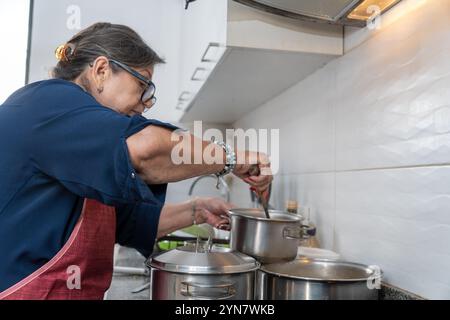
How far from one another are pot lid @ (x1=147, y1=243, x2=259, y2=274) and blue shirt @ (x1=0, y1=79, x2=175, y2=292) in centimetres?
12

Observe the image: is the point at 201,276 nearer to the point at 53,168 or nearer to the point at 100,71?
the point at 53,168

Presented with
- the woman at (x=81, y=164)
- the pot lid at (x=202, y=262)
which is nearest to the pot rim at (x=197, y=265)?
the pot lid at (x=202, y=262)

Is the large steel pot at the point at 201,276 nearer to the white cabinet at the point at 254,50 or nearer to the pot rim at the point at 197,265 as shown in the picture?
the pot rim at the point at 197,265

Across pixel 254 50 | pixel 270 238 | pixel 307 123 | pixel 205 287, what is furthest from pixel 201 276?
pixel 307 123

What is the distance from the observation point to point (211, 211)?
1.18 metres

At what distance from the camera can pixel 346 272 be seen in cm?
95

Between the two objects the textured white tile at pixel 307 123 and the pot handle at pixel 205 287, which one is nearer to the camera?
the pot handle at pixel 205 287

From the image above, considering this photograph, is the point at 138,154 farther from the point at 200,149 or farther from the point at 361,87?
the point at 361,87

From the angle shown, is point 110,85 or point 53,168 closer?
point 53,168

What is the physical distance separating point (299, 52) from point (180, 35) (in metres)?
1.81

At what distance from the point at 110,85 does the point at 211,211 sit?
1.68 feet

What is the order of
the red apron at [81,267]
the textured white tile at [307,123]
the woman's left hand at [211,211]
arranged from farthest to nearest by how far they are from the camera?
the textured white tile at [307,123] → the woman's left hand at [211,211] → the red apron at [81,267]

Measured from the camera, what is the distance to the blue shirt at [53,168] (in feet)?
1.95
